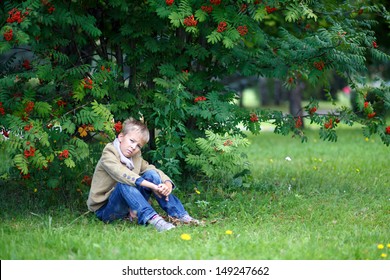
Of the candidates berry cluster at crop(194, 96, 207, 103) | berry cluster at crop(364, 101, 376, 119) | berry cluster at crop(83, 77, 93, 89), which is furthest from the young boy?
berry cluster at crop(364, 101, 376, 119)

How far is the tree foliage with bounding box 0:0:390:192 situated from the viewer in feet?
19.6

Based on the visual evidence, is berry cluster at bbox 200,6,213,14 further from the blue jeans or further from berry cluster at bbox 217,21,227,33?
the blue jeans

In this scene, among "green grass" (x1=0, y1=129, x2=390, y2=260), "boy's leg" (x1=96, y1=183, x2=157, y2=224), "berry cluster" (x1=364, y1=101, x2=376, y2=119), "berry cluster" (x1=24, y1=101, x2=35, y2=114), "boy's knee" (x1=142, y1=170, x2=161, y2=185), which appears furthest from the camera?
"berry cluster" (x1=364, y1=101, x2=376, y2=119)

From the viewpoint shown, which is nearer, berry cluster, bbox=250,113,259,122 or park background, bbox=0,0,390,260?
park background, bbox=0,0,390,260

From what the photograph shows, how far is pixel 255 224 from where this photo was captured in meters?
5.85

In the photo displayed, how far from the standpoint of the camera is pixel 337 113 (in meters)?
7.27

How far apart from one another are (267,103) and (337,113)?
2813 cm

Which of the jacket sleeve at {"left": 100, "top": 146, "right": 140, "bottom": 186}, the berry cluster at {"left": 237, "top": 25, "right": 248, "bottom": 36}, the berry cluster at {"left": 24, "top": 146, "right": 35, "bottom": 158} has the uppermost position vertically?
the berry cluster at {"left": 237, "top": 25, "right": 248, "bottom": 36}

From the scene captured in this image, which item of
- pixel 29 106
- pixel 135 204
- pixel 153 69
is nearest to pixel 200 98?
pixel 153 69

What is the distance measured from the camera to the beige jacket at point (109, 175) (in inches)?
221

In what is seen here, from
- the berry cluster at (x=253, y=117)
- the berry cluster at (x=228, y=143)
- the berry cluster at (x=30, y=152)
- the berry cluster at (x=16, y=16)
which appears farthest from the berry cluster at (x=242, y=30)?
the berry cluster at (x=30, y=152)
